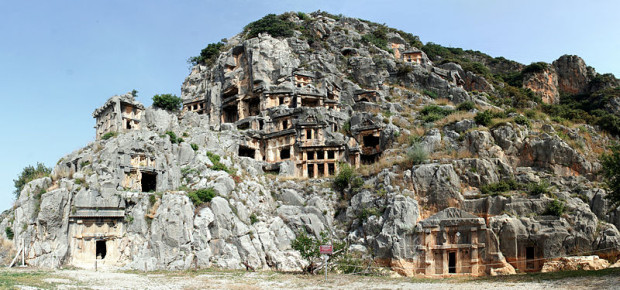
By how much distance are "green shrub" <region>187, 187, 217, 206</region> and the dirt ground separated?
30.4 ft

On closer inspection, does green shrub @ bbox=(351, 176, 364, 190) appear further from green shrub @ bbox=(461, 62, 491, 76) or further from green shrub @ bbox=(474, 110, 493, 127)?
green shrub @ bbox=(461, 62, 491, 76)

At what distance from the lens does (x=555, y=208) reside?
125 ft

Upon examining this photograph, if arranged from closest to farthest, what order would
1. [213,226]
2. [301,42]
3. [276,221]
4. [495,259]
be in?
[495,259] < [213,226] < [276,221] < [301,42]

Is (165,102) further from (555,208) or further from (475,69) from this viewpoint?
(475,69)

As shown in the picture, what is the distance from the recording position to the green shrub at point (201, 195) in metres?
40.8

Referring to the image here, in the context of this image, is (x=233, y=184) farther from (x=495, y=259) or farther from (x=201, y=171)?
(x=495, y=259)

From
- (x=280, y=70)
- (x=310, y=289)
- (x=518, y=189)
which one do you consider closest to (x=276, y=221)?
(x=310, y=289)

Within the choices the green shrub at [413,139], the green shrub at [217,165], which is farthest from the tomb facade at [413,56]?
the green shrub at [217,165]

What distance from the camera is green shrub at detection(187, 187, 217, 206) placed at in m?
40.8

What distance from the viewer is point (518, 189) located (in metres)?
41.7

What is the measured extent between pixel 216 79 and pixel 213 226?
132 ft

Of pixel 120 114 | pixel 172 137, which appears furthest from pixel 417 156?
pixel 120 114

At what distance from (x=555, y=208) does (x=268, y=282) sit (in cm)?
2388

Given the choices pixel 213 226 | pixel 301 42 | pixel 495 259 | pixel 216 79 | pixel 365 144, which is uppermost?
pixel 301 42
